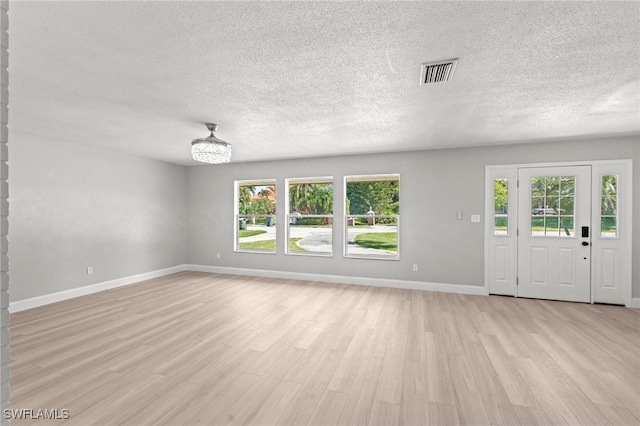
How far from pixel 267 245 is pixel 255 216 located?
28.1 inches

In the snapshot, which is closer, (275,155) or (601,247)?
(601,247)

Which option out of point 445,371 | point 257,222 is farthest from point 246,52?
point 257,222

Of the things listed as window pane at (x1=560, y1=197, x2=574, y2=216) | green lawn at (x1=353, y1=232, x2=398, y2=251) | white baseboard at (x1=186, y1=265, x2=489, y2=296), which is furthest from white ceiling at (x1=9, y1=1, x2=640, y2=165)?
green lawn at (x1=353, y1=232, x2=398, y2=251)

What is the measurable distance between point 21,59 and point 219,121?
170 centimetres

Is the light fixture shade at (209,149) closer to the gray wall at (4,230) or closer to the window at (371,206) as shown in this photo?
the gray wall at (4,230)

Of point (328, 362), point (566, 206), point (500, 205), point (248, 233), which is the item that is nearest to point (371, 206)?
point (500, 205)

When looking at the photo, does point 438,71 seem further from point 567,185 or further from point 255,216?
point 255,216

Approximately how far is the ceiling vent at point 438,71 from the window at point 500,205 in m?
3.15

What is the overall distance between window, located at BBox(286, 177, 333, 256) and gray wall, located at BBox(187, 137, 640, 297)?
0.18 metres

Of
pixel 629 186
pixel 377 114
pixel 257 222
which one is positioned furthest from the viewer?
pixel 257 222

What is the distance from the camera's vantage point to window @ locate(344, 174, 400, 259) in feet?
18.0

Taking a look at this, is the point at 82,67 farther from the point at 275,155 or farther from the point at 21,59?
the point at 275,155

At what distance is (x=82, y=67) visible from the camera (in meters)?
2.22

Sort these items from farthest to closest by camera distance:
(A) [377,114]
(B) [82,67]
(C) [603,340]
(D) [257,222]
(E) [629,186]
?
(D) [257,222] < (E) [629,186] < (A) [377,114] < (C) [603,340] < (B) [82,67]
